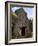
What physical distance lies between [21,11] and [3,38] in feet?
1.53

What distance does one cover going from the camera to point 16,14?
1473 millimetres

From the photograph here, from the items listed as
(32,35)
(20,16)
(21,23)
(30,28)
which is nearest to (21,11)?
(20,16)

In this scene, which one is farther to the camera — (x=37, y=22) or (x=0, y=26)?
(x=37, y=22)

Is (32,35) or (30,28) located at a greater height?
(30,28)

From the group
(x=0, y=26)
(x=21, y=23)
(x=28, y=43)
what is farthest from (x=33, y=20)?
(x=0, y=26)

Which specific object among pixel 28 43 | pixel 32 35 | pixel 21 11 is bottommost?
pixel 28 43

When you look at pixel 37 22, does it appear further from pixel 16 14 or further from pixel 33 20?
pixel 16 14

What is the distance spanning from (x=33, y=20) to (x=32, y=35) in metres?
0.23

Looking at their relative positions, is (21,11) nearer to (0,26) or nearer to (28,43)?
(0,26)

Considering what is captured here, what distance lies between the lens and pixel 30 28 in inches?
59.9

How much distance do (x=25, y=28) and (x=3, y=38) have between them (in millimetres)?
350

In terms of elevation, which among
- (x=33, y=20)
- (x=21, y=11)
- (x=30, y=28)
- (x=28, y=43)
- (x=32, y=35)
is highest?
(x=21, y=11)

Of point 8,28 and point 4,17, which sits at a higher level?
point 4,17

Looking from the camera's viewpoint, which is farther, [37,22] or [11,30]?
[37,22]
